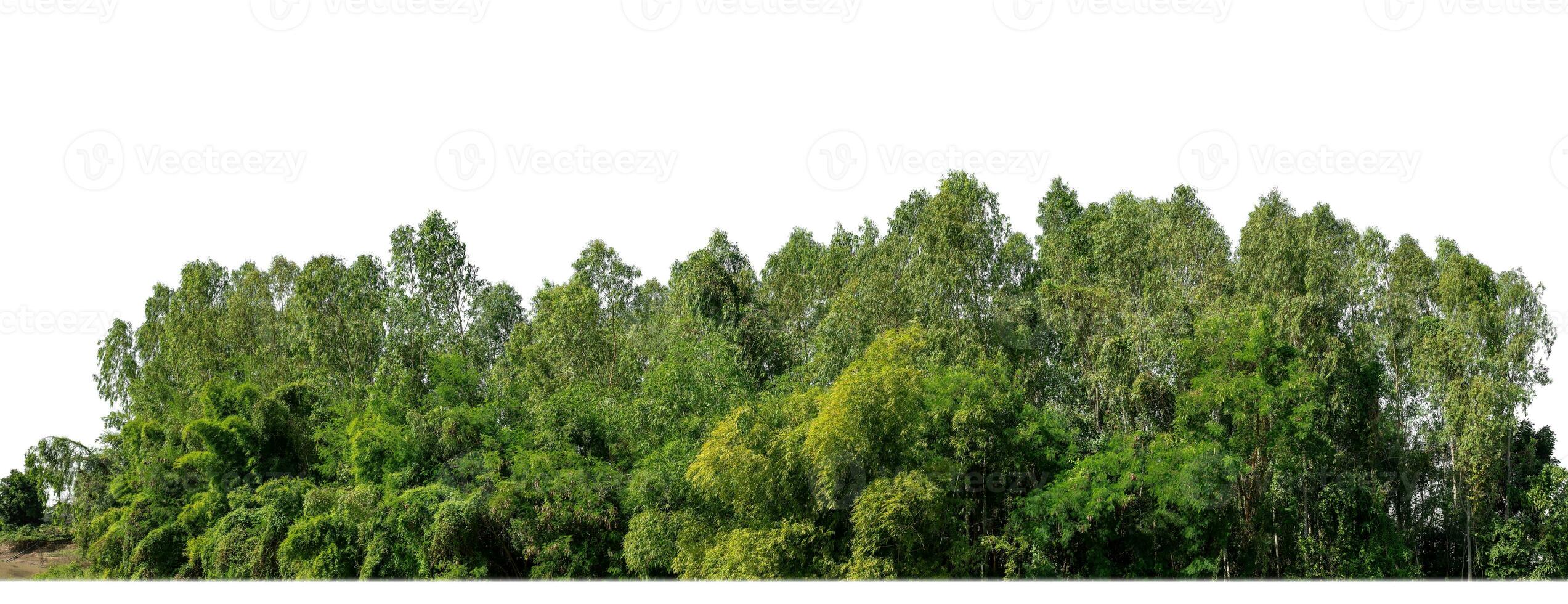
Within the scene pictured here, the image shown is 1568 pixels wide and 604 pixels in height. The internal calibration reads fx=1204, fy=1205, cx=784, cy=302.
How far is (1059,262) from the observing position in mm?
36500

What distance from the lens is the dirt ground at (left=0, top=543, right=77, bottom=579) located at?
41.2 meters

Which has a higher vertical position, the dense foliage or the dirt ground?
the dense foliage

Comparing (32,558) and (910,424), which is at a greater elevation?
(910,424)

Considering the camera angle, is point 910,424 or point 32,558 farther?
point 32,558

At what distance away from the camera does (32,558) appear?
44.3 m

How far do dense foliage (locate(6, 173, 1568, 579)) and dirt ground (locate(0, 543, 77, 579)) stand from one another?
3.68m

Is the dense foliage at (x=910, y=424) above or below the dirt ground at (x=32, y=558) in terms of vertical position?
above

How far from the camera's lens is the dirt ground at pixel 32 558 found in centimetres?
4122

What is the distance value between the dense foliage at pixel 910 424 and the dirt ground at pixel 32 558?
3.68 m

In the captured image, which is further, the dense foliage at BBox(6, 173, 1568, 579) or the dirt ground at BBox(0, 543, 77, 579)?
the dirt ground at BBox(0, 543, 77, 579)

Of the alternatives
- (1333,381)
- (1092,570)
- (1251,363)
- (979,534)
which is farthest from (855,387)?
(1333,381)

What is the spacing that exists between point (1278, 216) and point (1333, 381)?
210 inches

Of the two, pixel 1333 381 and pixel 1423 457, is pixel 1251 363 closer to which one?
pixel 1333 381

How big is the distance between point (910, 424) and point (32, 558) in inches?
1478
